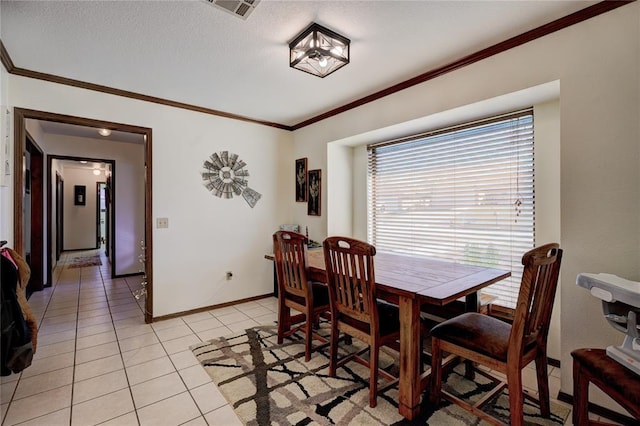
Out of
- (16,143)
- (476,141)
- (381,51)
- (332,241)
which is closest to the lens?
(332,241)

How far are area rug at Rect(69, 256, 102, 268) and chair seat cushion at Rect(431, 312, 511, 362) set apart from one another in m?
7.33

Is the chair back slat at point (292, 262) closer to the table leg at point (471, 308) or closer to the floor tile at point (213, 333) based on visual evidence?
the floor tile at point (213, 333)

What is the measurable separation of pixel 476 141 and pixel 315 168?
6.35 ft

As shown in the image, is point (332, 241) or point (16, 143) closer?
point (332, 241)

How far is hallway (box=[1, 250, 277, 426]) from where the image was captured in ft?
5.83

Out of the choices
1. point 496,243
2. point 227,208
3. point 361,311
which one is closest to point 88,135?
point 227,208

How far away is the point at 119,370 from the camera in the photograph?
7.39 feet

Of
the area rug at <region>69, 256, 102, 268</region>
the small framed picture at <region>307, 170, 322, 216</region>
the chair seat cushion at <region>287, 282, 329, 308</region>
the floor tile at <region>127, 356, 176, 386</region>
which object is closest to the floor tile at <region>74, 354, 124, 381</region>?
the floor tile at <region>127, 356, 176, 386</region>

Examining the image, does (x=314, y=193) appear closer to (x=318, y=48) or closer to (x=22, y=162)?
(x=318, y=48)

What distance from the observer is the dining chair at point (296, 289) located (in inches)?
92.0

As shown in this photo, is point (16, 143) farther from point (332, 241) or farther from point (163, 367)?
point (332, 241)

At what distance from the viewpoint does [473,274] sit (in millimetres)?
2033

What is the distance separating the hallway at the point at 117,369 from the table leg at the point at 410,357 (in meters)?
1.00

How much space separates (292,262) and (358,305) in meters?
0.73
